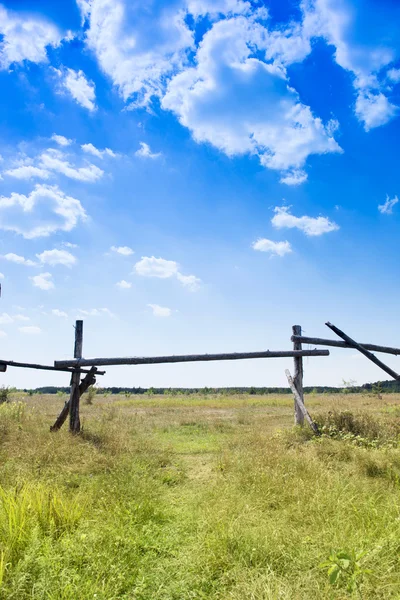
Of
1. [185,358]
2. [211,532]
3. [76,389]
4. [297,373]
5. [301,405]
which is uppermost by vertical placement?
[185,358]

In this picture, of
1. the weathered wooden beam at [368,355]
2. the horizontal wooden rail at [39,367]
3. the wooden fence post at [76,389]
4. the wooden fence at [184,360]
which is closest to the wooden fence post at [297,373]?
the wooden fence at [184,360]

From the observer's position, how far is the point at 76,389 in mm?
9383

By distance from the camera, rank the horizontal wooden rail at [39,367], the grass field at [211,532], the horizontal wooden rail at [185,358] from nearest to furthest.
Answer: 1. the grass field at [211,532]
2. the horizontal wooden rail at [39,367]
3. the horizontal wooden rail at [185,358]

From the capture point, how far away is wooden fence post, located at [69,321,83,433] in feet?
30.4

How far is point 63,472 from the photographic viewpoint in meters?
6.38

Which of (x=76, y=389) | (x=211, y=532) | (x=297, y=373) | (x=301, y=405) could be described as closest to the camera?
(x=211, y=532)

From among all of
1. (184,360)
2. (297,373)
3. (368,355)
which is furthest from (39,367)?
(368,355)

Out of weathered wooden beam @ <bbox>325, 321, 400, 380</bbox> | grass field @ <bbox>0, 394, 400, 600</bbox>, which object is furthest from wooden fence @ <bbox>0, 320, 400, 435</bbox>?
grass field @ <bbox>0, 394, 400, 600</bbox>

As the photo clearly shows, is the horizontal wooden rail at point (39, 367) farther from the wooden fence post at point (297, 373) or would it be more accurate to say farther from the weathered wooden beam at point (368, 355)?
the weathered wooden beam at point (368, 355)

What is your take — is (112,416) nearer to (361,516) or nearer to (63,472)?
(63,472)

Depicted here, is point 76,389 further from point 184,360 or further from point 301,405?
point 301,405

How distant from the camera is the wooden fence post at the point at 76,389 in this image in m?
9.26

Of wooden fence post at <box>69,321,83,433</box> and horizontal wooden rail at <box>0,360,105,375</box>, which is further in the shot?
wooden fence post at <box>69,321,83,433</box>

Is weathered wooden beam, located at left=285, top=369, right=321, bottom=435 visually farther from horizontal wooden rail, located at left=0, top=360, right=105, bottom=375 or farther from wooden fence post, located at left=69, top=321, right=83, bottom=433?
wooden fence post, located at left=69, top=321, right=83, bottom=433
